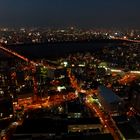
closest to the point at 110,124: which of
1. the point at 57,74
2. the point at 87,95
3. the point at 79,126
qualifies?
the point at 79,126

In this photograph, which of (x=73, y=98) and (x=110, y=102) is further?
(x=73, y=98)

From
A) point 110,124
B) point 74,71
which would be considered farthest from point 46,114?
point 74,71

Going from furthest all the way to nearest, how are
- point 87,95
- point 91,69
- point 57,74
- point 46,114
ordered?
point 91,69 < point 57,74 < point 87,95 < point 46,114

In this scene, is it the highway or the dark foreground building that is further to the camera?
the dark foreground building

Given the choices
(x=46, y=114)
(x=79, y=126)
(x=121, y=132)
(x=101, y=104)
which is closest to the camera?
(x=121, y=132)

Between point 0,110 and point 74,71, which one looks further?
point 74,71

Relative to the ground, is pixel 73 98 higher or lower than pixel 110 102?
lower

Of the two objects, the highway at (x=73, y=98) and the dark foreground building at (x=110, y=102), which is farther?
the dark foreground building at (x=110, y=102)

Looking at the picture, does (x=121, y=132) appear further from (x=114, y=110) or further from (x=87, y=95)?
(x=87, y=95)

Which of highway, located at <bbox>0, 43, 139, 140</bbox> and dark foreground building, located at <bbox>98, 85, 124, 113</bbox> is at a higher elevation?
dark foreground building, located at <bbox>98, 85, 124, 113</bbox>

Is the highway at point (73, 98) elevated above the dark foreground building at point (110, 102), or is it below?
below
